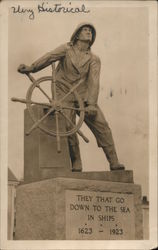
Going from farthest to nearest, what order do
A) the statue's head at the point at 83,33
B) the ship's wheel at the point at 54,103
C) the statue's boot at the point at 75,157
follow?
the statue's head at the point at 83,33, the statue's boot at the point at 75,157, the ship's wheel at the point at 54,103

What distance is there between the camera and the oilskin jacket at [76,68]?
7266 millimetres

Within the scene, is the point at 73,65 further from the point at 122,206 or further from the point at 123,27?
the point at 122,206

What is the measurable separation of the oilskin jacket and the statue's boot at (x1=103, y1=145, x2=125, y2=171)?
1.32ft

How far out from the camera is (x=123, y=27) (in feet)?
24.5

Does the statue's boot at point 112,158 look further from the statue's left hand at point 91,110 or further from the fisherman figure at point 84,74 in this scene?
the statue's left hand at point 91,110

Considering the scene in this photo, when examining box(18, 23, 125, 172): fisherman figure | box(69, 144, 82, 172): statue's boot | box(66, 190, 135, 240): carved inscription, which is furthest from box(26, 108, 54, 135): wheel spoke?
box(66, 190, 135, 240): carved inscription

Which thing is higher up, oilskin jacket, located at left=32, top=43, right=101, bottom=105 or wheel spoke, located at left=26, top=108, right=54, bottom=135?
oilskin jacket, located at left=32, top=43, right=101, bottom=105

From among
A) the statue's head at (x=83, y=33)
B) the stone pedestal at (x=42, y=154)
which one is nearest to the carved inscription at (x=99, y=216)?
the stone pedestal at (x=42, y=154)

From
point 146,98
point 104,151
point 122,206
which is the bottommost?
point 122,206

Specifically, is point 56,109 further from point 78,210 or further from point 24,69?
point 78,210

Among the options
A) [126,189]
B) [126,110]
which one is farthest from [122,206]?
[126,110]

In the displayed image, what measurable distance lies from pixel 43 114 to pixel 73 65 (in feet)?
1.72

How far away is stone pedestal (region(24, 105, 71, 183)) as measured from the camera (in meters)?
6.98

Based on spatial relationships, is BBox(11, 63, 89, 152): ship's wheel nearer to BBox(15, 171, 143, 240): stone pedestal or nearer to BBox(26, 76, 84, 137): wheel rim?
BBox(26, 76, 84, 137): wheel rim
